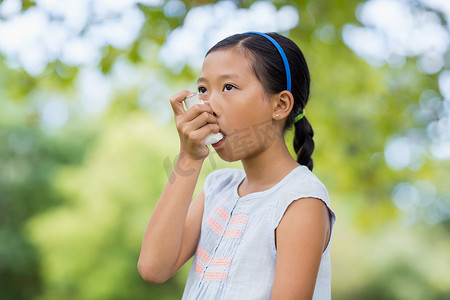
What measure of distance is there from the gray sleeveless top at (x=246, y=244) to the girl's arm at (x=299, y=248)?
3 cm

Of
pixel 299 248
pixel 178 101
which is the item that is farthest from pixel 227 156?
pixel 299 248

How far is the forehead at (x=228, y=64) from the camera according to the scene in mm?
1390

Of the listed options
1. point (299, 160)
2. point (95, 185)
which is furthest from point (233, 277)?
point (95, 185)

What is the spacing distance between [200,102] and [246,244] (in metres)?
0.41

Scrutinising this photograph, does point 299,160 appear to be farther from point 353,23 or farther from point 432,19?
point 432,19

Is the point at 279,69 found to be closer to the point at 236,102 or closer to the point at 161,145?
the point at 236,102

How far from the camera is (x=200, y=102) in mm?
1406

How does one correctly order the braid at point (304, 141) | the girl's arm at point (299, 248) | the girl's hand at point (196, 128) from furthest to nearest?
the braid at point (304, 141), the girl's hand at point (196, 128), the girl's arm at point (299, 248)

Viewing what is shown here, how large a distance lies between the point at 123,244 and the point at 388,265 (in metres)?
4.78

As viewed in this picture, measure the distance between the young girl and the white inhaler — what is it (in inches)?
0.6

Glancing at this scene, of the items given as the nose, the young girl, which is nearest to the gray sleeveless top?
the young girl

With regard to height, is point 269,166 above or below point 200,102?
below

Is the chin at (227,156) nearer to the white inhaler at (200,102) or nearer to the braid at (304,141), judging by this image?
the white inhaler at (200,102)

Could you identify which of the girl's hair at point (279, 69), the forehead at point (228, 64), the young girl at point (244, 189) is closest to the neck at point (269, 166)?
the young girl at point (244, 189)
